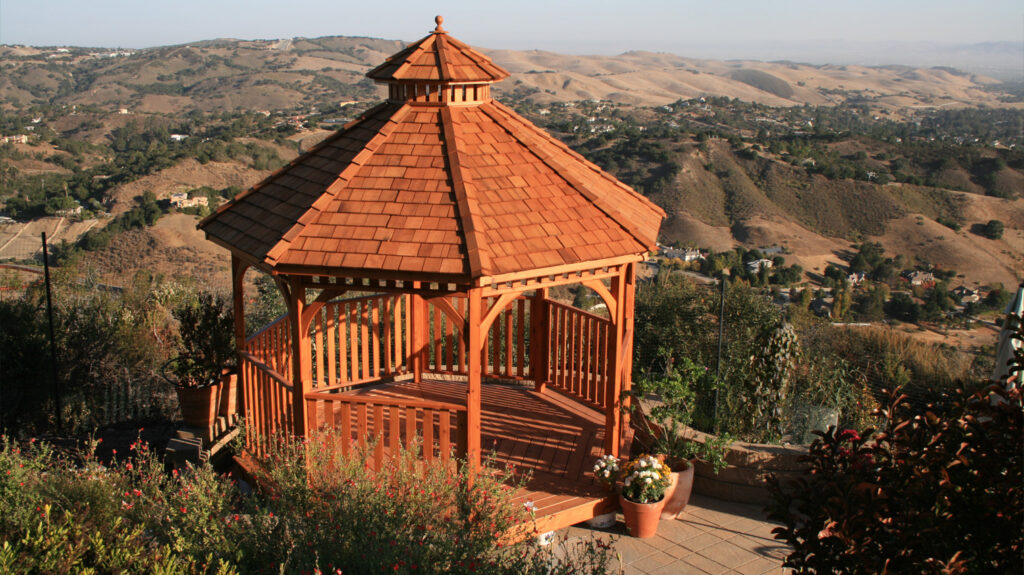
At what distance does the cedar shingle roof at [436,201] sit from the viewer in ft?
21.9

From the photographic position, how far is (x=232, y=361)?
9.51m

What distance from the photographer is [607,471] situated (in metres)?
7.31

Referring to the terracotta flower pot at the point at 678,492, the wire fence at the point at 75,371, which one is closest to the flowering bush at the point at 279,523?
the terracotta flower pot at the point at 678,492

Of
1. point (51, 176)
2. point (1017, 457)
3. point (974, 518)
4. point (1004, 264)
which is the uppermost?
point (1017, 457)

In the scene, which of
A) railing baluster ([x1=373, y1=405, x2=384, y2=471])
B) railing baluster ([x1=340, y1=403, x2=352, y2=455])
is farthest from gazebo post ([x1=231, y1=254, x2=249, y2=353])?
railing baluster ([x1=373, y1=405, x2=384, y2=471])

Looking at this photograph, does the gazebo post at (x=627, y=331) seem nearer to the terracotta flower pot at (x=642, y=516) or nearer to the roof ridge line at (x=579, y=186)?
the roof ridge line at (x=579, y=186)

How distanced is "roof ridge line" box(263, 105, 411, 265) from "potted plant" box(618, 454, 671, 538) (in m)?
3.57

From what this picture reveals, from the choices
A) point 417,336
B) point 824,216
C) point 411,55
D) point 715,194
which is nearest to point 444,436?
point 417,336

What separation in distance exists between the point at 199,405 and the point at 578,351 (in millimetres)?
4340

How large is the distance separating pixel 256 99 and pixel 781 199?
257 ft

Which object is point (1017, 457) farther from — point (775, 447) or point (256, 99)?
point (256, 99)

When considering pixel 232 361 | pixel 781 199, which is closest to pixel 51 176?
pixel 781 199

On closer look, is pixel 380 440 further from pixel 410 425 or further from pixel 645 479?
pixel 645 479

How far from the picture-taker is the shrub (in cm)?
376
